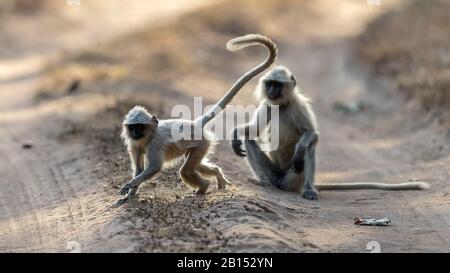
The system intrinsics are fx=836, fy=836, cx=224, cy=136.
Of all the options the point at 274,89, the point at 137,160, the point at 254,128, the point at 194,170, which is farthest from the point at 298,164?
the point at 137,160

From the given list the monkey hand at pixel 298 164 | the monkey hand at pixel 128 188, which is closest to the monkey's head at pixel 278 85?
the monkey hand at pixel 298 164

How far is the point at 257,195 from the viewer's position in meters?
10.3

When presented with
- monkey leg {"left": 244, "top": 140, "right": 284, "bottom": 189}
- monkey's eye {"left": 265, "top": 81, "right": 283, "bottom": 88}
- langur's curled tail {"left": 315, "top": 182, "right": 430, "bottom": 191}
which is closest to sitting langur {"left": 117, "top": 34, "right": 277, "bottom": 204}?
monkey's eye {"left": 265, "top": 81, "right": 283, "bottom": 88}

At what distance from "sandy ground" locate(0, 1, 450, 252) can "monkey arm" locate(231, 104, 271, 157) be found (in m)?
0.50

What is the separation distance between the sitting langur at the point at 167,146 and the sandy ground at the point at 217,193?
0.27m

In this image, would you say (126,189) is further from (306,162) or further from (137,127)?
(306,162)

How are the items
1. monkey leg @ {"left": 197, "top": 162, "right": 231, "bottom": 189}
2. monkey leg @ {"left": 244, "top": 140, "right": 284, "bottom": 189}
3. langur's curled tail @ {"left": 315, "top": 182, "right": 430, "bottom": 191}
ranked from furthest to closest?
langur's curled tail @ {"left": 315, "top": 182, "right": 430, "bottom": 191}
monkey leg @ {"left": 244, "top": 140, "right": 284, "bottom": 189}
monkey leg @ {"left": 197, "top": 162, "right": 231, "bottom": 189}

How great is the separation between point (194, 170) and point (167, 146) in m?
0.61

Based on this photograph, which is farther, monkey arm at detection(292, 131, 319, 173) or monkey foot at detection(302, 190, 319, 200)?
monkey arm at detection(292, 131, 319, 173)

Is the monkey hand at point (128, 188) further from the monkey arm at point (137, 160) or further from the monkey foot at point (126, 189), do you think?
the monkey arm at point (137, 160)

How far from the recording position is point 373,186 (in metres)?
12.3

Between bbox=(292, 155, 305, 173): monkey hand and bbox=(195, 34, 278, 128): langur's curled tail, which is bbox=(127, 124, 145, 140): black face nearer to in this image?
bbox=(195, 34, 278, 128): langur's curled tail

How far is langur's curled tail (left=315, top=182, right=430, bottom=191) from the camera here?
1214 centimetres
